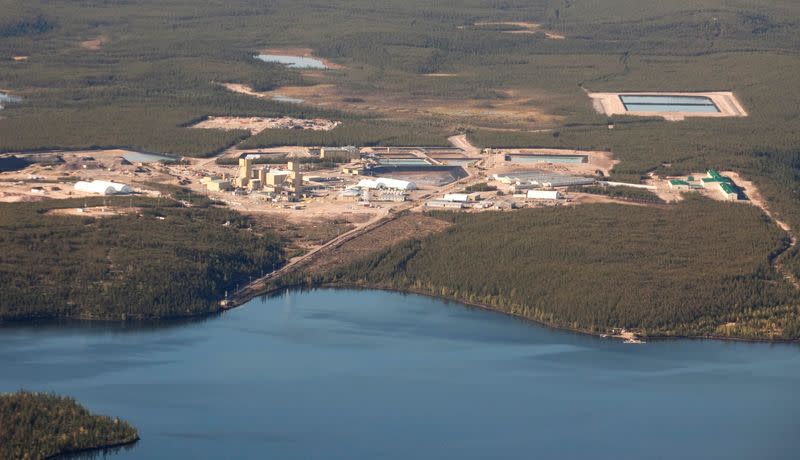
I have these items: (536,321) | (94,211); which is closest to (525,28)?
(94,211)

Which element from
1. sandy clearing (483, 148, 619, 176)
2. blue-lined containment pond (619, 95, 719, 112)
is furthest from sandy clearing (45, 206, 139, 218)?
blue-lined containment pond (619, 95, 719, 112)

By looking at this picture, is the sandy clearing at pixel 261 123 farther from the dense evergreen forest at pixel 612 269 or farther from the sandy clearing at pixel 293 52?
the sandy clearing at pixel 293 52

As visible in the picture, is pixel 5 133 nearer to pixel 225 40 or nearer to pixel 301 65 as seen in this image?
pixel 301 65

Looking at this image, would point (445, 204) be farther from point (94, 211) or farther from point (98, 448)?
point (98, 448)

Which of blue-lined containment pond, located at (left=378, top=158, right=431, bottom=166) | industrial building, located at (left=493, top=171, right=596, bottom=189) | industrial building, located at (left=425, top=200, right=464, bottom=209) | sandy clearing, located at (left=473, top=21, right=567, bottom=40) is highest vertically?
sandy clearing, located at (left=473, top=21, right=567, bottom=40)

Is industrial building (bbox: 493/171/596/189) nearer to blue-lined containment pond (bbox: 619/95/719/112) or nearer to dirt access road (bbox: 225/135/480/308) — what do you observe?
dirt access road (bbox: 225/135/480/308)

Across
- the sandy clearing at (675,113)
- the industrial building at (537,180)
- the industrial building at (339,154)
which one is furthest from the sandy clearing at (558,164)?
the sandy clearing at (675,113)

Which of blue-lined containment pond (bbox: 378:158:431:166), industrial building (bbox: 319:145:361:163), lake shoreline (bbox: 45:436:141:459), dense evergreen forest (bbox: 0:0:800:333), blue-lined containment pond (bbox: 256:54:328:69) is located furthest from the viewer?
blue-lined containment pond (bbox: 256:54:328:69)
